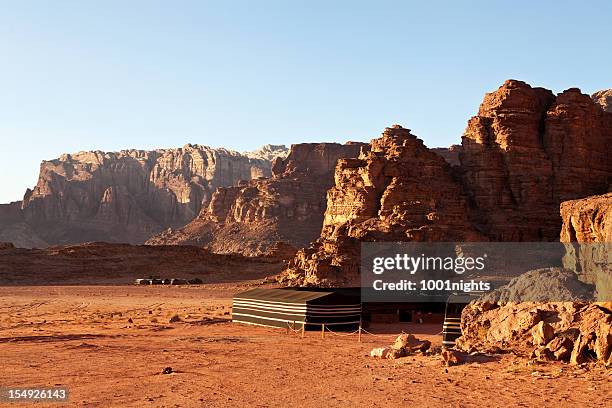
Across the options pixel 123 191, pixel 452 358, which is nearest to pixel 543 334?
pixel 452 358

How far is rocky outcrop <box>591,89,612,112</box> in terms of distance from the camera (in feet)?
282

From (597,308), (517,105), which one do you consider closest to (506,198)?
(517,105)

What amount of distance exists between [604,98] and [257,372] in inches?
3470

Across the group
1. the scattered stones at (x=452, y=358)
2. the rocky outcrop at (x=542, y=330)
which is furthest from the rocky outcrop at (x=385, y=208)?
the scattered stones at (x=452, y=358)

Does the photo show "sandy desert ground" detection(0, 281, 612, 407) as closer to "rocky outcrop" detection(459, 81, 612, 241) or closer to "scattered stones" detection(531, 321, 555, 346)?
"scattered stones" detection(531, 321, 555, 346)

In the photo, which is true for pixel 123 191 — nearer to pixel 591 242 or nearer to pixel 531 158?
pixel 531 158

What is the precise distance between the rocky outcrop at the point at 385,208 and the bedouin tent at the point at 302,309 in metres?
16.7

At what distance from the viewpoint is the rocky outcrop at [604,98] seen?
85.8 m

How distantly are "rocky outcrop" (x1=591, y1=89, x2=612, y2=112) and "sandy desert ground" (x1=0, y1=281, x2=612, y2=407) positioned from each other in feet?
240

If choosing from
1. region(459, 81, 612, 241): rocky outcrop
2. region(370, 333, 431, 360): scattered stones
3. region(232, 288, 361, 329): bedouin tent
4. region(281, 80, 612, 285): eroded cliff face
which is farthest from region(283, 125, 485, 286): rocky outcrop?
region(370, 333, 431, 360): scattered stones

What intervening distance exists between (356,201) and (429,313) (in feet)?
88.5

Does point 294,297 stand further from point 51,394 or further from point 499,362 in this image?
point 51,394

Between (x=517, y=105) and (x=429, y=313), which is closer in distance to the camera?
(x=429, y=313)

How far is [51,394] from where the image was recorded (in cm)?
1191
